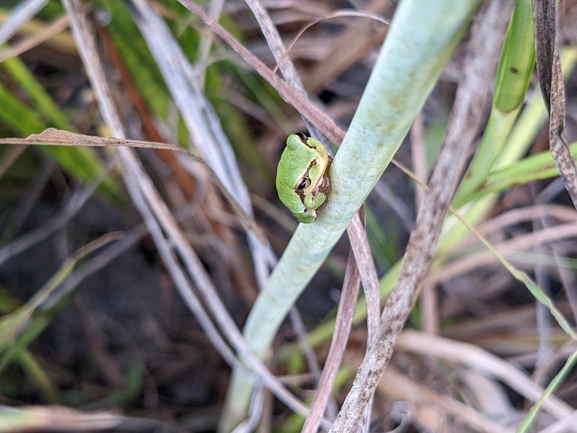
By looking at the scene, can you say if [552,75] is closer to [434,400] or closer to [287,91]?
[287,91]

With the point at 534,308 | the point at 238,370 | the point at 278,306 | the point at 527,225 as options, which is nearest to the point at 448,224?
the point at 278,306

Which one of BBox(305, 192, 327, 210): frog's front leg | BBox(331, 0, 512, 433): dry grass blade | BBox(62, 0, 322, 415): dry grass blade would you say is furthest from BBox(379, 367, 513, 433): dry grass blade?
BBox(305, 192, 327, 210): frog's front leg

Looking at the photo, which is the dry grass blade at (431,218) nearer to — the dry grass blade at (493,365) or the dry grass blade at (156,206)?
the dry grass blade at (156,206)

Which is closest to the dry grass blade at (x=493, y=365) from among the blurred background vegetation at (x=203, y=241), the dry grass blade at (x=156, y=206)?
the blurred background vegetation at (x=203, y=241)

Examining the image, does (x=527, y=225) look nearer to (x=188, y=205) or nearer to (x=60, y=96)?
(x=188, y=205)

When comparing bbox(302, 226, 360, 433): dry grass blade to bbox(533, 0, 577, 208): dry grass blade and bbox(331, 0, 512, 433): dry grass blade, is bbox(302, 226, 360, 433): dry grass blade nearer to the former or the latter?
bbox(331, 0, 512, 433): dry grass blade

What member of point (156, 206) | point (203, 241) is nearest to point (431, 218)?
point (156, 206)
